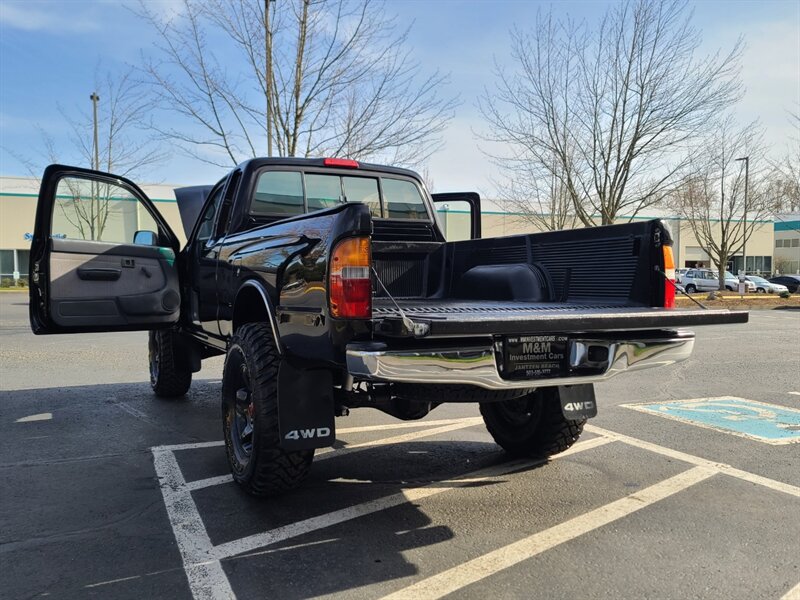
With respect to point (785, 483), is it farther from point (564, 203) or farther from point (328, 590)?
point (564, 203)

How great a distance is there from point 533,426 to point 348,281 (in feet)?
7.38

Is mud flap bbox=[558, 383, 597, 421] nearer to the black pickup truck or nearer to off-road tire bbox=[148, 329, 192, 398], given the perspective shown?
the black pickup truck

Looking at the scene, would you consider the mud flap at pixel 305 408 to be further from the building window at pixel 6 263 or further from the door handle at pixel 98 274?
the building window at pixel 6 263

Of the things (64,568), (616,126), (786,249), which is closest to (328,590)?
(64,568)

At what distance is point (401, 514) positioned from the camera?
3.63 m

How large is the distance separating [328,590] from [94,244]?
3.68 metres

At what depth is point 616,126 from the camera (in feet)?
51.4

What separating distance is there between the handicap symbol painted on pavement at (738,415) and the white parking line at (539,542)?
4.55 feet

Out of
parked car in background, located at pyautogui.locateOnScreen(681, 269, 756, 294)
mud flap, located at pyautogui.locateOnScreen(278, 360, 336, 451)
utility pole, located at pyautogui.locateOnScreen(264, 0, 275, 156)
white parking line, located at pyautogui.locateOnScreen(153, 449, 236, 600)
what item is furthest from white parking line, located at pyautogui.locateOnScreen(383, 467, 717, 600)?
parked car in background, located at pyautogui.locateOnScreen(681, 269, 756, 294)

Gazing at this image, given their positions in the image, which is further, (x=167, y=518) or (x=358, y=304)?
(x=167, y=518)

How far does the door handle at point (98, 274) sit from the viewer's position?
5.14 m

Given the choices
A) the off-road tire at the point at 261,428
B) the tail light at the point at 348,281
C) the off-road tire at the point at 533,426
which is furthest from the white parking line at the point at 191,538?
the off-road tire at the point at 533,426

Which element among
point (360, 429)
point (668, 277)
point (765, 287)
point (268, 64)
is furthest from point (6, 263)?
point (765, 287)

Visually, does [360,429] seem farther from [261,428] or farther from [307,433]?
[307,433]
